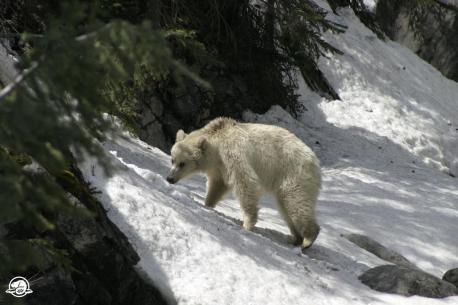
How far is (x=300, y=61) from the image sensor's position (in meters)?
15.8

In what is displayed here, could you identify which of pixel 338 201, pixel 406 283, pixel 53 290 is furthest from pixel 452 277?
pixel 53 290

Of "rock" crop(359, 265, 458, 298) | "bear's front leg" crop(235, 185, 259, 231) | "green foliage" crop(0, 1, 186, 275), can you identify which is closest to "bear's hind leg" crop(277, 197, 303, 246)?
"bear's front leg" crop(235, 185, 259, 231)

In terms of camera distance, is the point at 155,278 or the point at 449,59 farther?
the point at 449,59

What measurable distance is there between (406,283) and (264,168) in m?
2.16

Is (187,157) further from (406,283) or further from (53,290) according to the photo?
(53,290)

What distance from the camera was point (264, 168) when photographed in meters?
8.63

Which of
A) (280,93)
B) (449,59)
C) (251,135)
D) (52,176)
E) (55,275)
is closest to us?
(55,275)

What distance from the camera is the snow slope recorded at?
21.2ft

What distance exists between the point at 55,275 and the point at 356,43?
17.2m

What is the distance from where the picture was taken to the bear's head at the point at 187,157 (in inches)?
348

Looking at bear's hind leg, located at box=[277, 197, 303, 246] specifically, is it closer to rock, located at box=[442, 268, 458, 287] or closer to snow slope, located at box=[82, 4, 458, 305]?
snow slope, located at box=[82, 4, 458, 305]

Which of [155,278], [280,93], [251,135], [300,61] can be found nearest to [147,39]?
[155,278]

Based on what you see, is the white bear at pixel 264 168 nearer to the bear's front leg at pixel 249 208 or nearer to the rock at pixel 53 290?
the bear's front leg at pixel 249 208

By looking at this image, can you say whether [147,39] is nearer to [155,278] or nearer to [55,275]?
[55,275]
